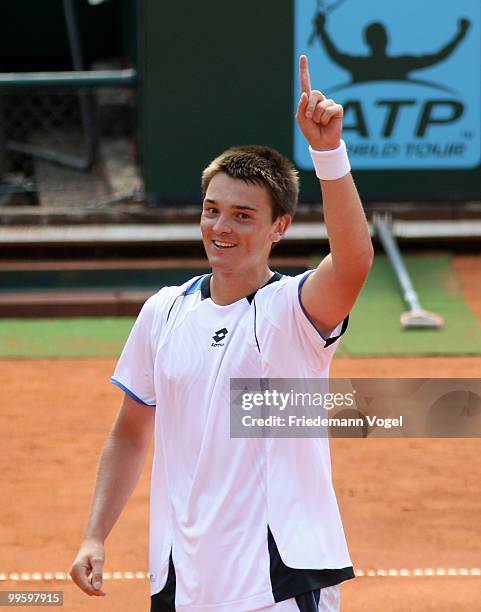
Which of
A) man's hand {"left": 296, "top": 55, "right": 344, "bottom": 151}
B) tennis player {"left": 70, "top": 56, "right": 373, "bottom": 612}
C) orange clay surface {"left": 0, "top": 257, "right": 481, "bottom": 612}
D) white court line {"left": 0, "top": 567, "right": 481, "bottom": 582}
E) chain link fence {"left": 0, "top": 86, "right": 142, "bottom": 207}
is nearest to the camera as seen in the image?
man's hand {"left": 296, "top": 55, "right": 344, "bottom": 151}

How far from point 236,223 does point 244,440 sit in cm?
55

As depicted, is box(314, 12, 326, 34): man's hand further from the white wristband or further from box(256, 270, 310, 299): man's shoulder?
the white wristband

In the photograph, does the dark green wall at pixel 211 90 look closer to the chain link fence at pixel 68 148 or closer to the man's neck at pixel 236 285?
the chain link fence at pixel 68 148

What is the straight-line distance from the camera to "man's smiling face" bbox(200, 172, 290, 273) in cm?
321

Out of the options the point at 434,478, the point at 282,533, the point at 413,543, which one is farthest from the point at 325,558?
the point at 434,478

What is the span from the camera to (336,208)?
9.73 ft

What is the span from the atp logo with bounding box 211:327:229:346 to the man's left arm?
30 cm

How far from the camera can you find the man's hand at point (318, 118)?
2867 mm

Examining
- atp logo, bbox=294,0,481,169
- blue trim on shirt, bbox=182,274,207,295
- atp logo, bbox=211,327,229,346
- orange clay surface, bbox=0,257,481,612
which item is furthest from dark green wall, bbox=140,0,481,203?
atp logo, bbox=211,327,229,346

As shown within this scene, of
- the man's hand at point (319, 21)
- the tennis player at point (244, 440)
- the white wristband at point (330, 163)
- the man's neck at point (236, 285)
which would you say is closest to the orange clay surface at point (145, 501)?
Result: the tennis player at point (244, 440)

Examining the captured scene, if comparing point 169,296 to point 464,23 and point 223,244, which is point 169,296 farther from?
point 464,23

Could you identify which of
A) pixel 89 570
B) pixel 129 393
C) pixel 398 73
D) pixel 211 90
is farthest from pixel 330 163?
pixel 398 73

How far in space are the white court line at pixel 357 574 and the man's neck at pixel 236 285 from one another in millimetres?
2759

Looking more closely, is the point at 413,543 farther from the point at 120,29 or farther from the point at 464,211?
the point at 120,29
